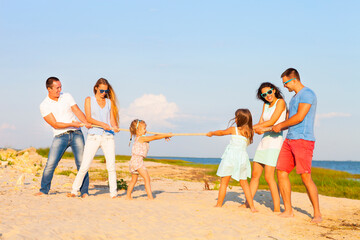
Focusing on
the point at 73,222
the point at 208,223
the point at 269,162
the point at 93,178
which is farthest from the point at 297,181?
the point at 73,222

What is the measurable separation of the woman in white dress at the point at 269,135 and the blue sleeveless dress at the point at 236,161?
0.25 metres

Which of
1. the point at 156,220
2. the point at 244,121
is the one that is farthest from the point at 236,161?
the point at 156,220

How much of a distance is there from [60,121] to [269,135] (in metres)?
4.53

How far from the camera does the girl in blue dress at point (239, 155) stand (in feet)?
22.7

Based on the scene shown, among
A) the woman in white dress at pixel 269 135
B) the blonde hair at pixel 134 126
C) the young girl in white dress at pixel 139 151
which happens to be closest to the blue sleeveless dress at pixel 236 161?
the woman in white dress at pixel 269 135

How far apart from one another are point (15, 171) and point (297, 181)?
11.8 metres

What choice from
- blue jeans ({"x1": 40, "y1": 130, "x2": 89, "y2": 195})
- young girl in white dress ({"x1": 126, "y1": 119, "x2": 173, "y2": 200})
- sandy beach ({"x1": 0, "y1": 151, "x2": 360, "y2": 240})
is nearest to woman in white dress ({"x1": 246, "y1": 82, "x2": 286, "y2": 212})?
sandy beach ({"x1": 0, "y1": 151, "x2": 360, "y2": 240})

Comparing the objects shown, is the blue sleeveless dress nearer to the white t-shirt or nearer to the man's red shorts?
the man's red shorts

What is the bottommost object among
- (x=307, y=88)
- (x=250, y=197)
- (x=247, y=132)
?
(x=250, y=197)

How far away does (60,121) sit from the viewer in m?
7.82

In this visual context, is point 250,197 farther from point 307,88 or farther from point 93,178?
point 93,178

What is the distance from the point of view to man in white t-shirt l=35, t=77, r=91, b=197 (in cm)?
778

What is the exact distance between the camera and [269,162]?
6812 mm

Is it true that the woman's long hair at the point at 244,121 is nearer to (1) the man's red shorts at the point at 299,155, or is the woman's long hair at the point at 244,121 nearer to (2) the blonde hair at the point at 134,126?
(1) the man's red shorts at the point at 299,155
